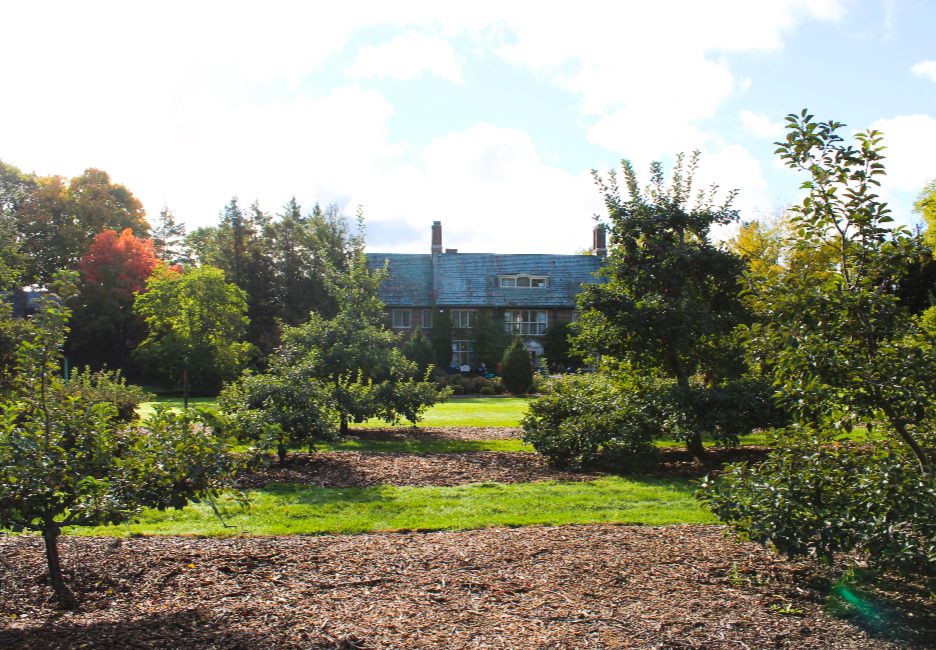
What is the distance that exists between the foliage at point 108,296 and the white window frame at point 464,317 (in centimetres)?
1824

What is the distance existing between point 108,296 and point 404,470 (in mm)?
34555

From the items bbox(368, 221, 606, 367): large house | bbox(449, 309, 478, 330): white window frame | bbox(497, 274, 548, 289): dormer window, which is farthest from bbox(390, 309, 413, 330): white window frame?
bbox(497, 274, 548, 289): dormer window

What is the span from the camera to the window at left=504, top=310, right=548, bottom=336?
47.9 m

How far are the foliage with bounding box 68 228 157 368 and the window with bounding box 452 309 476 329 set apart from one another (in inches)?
719

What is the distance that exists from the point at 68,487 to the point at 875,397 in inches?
201

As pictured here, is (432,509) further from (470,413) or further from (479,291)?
(479,291)

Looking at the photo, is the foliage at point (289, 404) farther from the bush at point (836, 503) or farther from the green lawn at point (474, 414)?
the bush at point (836, 503)

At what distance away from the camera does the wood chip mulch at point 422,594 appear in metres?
4.37

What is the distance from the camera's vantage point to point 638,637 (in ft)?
14.5

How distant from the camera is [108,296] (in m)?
39.6

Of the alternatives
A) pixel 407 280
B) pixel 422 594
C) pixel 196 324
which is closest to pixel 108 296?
pixel 196 324

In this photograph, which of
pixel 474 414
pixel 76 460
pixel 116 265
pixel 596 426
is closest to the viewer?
pixel 76 460

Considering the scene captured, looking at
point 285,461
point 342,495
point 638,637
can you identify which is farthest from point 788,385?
point 285,461

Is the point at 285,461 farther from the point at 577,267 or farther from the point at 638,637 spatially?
the point at 577,267
